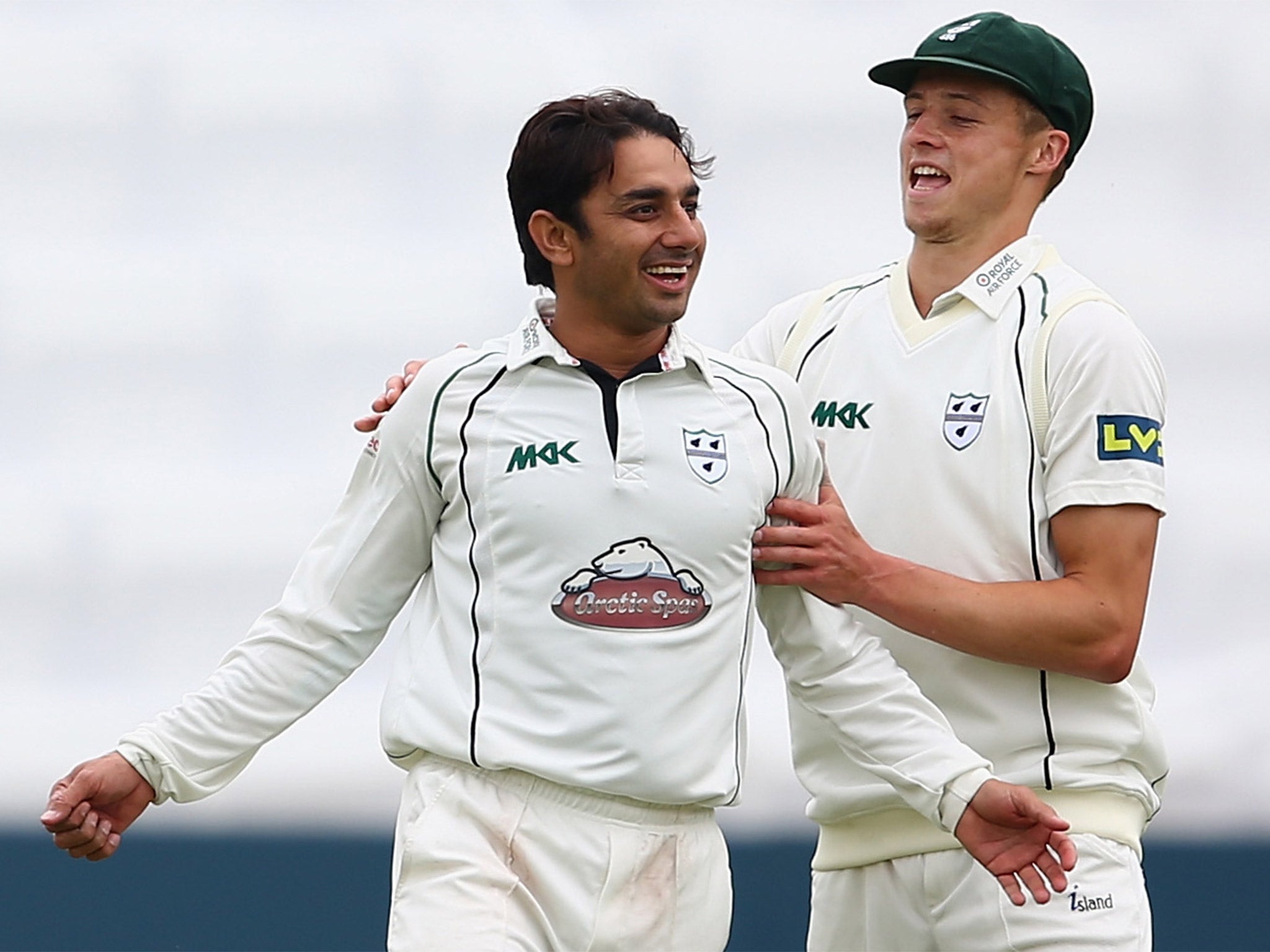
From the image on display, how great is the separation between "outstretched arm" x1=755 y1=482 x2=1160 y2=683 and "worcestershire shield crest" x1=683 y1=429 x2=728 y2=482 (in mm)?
112

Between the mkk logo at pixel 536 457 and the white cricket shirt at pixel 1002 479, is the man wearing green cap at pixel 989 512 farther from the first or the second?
the mkk logo at pixel 536 457

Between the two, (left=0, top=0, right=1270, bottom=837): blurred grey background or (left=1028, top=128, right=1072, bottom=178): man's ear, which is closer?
(left=1028, top=128, right=1072, bottom=178): man's ear

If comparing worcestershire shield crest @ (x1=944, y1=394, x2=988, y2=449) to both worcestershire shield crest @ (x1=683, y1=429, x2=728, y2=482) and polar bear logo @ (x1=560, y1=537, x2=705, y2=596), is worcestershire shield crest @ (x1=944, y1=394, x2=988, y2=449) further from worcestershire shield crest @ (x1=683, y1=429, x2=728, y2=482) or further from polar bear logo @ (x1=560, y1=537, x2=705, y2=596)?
polar bear logo @ (x1=560, y1=537, x2=705, y2=596)

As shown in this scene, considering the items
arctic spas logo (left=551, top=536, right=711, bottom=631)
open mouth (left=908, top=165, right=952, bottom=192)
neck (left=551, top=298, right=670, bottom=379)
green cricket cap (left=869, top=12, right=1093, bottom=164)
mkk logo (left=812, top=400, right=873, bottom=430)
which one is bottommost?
arctic spas logo (left=551, top=536, right=711, bottom=631)

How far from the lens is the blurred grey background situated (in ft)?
11.8

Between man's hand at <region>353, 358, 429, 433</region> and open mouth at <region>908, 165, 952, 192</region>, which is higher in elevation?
open mouth at <region>908, 165, 952, 192</region>

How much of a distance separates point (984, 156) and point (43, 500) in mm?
1703

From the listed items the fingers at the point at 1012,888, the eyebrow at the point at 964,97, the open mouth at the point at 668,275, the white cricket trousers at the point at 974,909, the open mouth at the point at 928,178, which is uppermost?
the eyebrow at the point at 964,97

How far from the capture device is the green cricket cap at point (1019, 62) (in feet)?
9.00

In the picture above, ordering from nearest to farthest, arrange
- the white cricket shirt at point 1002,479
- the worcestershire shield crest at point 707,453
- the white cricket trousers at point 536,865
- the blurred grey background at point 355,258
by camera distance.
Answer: the white cricket trousers at point 536,865 < the worcestershire shield crest at point 707,453 < the white cricket shirt at point 1002,479 < the blurred grey background at point 355,258

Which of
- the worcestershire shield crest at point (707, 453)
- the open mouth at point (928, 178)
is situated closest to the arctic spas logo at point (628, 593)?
the worcestershire shield crest at point (707, 453)

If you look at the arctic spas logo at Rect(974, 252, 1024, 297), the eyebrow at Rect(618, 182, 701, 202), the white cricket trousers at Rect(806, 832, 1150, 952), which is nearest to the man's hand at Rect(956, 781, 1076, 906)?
the white cricket trousers at Rect(806, 832, 1150, 952)

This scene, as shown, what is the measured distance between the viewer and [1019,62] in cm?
275

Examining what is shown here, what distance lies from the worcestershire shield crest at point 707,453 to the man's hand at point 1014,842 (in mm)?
460
